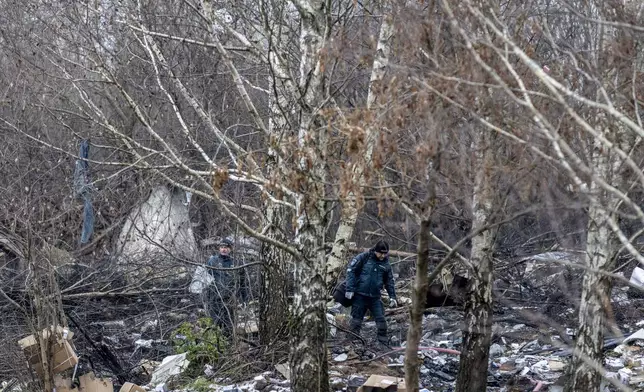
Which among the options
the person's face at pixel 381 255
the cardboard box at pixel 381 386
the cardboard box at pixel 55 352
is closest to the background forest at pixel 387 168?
the cardboard box at pixel 55 352

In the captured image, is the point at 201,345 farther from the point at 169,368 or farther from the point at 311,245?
the point at 311,245

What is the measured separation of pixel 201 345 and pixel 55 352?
7.81ft

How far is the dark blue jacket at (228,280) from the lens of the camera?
435 inches

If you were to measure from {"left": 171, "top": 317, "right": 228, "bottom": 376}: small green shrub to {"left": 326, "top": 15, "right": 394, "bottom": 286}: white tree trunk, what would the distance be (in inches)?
61.1

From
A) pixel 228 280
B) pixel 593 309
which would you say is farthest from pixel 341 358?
pixel 593 309

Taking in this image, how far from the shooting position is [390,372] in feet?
33.4

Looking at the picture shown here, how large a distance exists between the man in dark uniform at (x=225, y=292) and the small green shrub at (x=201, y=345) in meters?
0.22

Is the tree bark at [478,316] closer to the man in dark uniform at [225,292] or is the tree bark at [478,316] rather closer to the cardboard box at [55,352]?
the man in dark uniform at [225,292]

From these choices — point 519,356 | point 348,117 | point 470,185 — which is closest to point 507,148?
point 470,185

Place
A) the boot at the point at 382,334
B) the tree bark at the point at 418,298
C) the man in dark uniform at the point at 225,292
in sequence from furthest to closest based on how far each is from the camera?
the boot at the point at 382,334, the man in dark uniform at the point at 225,292, the tree bark at the point at 418,298

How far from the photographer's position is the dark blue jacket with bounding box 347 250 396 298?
11.6m

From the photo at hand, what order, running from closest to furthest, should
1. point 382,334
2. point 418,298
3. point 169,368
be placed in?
point 418,298, point 169,368, point 382,334

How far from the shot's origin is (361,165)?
17.1 feet

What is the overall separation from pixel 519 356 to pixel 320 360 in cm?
436
